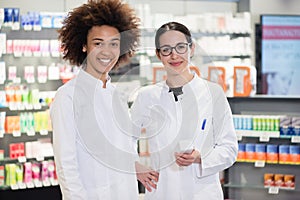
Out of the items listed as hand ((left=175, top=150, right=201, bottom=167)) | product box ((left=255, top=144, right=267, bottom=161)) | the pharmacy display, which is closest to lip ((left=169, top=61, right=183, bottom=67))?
hand ((left=175, top=150, right=201, bottom=167))

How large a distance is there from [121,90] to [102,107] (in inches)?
4.3

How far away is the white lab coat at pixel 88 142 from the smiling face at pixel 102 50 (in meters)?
0.06

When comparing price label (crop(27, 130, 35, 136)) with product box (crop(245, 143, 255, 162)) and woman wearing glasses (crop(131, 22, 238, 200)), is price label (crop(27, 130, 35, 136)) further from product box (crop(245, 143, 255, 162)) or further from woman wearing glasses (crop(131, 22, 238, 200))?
woman wearing glasses (crop(131, 22, 238, 200))

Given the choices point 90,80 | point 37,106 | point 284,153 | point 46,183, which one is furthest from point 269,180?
point 90,80

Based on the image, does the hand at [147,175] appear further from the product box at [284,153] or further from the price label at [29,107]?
the price label at [29,107]

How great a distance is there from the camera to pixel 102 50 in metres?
2.23

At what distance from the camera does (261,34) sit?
27.6 feet

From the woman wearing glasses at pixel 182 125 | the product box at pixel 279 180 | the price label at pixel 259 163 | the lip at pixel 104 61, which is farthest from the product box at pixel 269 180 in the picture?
the lip at pixel 104 61

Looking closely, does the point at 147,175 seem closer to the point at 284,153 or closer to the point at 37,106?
the point at 284,153

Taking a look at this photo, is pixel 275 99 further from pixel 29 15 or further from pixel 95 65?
pixel 95 65

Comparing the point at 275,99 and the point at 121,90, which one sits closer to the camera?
the point at 121,90

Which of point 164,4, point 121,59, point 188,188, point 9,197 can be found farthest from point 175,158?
point 164,4

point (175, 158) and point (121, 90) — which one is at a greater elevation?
point (121, 90)

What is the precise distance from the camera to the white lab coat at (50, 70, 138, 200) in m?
2.15
